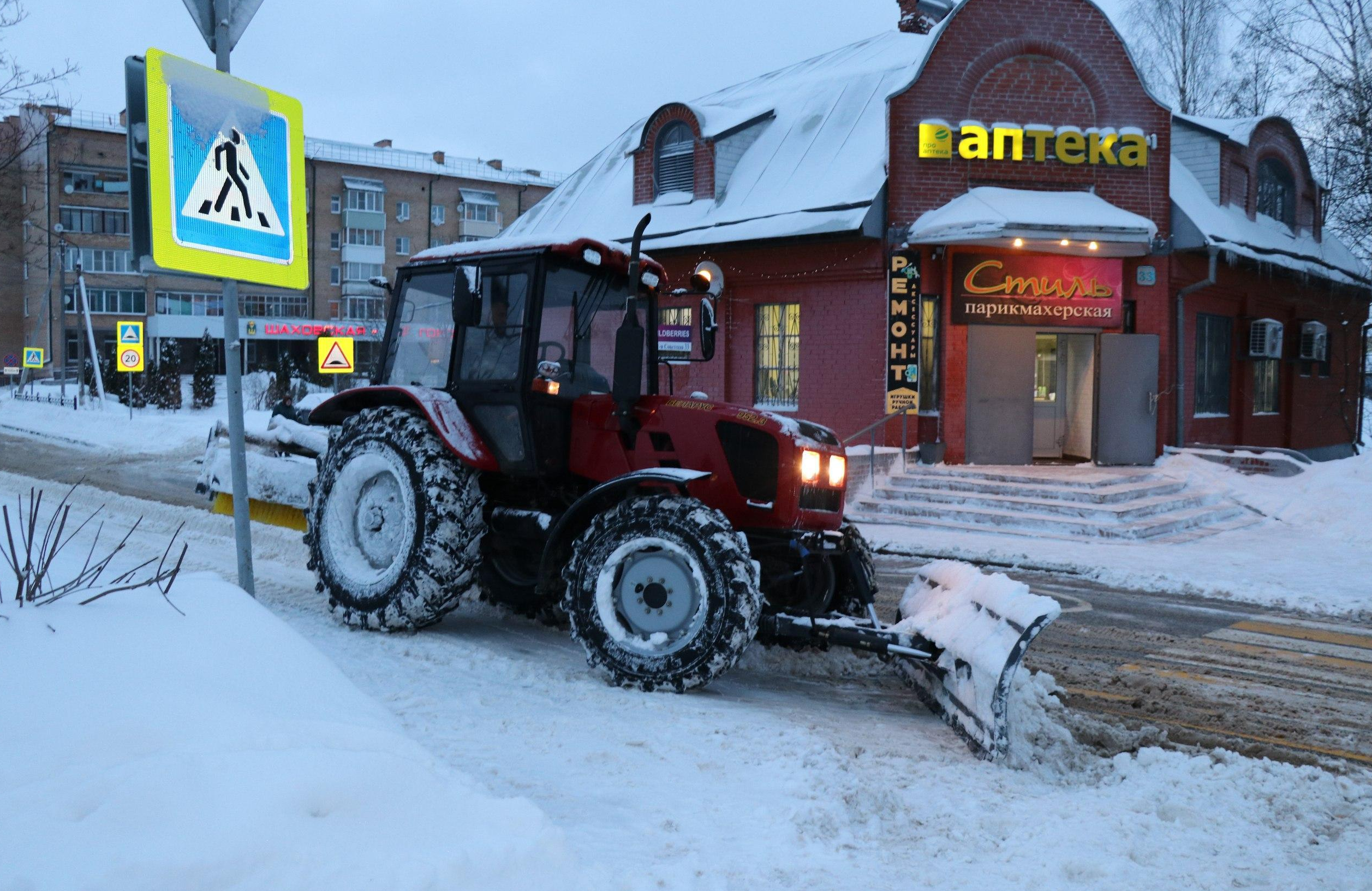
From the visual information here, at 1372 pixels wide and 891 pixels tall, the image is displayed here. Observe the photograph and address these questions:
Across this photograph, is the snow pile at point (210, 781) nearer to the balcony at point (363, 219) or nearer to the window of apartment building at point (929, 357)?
the window of apartment building at point (929, 357)

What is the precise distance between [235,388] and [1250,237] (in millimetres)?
18345

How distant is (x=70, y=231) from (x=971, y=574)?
64.9m

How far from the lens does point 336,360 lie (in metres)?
19.6

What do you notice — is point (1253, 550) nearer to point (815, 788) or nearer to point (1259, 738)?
point (1259, 738)

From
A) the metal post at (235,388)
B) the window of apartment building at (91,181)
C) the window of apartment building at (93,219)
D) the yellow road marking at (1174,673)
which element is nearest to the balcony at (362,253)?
the window of apartment building at (91,181)

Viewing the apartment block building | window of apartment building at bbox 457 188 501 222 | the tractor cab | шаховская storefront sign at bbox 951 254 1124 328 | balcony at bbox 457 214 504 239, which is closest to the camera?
the tractor cab

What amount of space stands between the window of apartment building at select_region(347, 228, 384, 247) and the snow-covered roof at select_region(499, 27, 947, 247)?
129 ft

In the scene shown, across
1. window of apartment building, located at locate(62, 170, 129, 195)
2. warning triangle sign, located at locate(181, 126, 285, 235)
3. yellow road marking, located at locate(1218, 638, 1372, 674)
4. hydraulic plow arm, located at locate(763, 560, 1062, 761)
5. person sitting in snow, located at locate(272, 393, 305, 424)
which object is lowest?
yellow road marking, located at locate(1218, 638, 1372, 674)

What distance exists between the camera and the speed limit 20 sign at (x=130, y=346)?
26109 mm

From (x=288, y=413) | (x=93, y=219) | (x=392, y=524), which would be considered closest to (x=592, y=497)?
(x=392, y=524)

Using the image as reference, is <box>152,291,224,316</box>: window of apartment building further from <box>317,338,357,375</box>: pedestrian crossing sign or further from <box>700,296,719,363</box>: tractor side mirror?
<box>700,296,719,363</box>: tractor side mirror

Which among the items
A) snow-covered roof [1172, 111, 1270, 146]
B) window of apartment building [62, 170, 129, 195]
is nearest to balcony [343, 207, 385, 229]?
window of apartment building [62, 170, 129, 195]

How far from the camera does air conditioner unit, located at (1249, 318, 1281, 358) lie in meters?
18.9

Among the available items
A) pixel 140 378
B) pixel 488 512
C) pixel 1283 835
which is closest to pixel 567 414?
pixel 488 512
